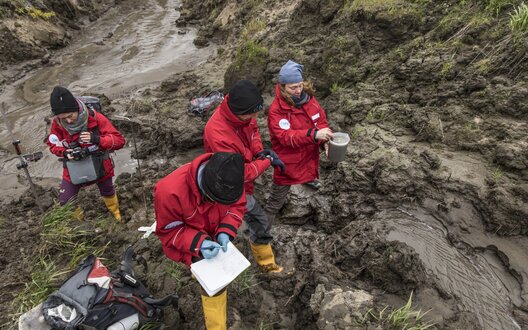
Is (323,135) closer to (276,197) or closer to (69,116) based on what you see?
(276,197)

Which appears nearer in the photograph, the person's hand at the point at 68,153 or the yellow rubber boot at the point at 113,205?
the person's hand at the point at 68,153

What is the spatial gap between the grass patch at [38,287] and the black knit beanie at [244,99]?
2363 millimetres

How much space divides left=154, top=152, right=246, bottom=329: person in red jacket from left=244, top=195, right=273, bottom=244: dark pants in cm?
52

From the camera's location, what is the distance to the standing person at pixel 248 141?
264 cm

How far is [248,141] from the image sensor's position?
9.94ft

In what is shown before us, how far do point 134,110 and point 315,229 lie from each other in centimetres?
532

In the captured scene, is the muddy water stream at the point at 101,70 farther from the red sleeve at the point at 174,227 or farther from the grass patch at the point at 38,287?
the red sleeve at the point at 174,227

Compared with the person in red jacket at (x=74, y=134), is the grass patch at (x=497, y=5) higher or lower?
higher

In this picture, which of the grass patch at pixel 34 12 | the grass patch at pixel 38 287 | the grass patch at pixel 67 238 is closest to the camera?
the grass patch at pixel 38 287

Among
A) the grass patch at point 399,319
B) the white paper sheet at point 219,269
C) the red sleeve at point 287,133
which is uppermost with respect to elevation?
the red sleeve at point 287,133

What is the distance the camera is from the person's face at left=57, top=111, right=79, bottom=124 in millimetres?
3367

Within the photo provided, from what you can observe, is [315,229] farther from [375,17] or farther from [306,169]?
[375,17]

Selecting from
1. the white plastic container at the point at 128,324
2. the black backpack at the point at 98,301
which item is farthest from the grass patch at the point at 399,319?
the white plastic container at the point at 128,324

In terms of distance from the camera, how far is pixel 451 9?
5020mm
